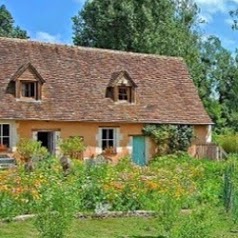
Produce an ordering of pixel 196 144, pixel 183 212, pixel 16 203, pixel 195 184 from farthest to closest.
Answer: pixel 196 144 → pixel 195 184 → pixel 183 212 → pixel 16 203

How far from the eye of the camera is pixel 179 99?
37281 mm

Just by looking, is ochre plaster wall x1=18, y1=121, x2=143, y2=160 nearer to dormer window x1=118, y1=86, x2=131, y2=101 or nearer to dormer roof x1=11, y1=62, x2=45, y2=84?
dormer window x1=118, y1=86, x2=131, y2=101

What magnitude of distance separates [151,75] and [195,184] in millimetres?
20662

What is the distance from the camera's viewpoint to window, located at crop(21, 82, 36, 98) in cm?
3188

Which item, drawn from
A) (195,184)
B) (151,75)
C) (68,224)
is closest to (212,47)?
(151,75)

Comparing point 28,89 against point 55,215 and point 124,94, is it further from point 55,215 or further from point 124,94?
point 55,215

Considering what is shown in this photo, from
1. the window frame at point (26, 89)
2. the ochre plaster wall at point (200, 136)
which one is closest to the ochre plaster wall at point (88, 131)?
the window frame at point (26, 89)

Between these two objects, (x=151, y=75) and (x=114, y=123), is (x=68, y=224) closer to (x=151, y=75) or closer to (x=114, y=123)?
(x=114, y=123)

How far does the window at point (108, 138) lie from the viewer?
3334 cm

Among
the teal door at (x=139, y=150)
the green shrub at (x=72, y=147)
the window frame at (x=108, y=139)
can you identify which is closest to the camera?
the green shrub at (x=72, y=147)

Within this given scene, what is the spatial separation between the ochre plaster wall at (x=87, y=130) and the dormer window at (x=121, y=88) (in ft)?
5.83

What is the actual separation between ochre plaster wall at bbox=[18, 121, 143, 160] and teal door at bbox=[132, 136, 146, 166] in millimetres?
299

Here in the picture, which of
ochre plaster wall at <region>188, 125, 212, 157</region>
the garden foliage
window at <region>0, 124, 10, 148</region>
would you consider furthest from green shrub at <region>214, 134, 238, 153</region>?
the garden foliage

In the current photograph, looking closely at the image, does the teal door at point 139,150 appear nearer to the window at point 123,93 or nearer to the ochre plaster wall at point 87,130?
the ochre plaster wall at point 87,130
